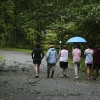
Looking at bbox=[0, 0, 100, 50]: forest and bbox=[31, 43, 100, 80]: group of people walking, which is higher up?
bbox=[0, 0, 100, 50]: forest

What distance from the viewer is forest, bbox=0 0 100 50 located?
20.9 meters

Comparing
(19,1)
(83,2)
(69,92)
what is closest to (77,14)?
(83,2)

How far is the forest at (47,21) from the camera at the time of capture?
2094 centimetres

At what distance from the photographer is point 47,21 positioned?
51406 millimetres

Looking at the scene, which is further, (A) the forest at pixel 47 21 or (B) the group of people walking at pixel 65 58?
(A) the forest at pixel 47 21

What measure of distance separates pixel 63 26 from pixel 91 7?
44.2ft

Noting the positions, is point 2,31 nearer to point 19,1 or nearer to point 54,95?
point 19,1

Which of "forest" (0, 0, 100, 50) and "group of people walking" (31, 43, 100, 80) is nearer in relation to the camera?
"group of people walking" (31, 43, 100, 80)

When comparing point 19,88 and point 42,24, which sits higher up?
point 42,24

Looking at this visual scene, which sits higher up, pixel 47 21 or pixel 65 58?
pixel 47 21

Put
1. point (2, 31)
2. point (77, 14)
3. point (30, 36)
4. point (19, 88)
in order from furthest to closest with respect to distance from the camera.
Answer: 1. point (30, 36)
2. point (77, 14)
3. point (2, 31)
4. point (19, 88)

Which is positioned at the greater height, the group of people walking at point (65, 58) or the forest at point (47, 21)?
the forest at point (47, 21)

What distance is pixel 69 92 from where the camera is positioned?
35.7ft

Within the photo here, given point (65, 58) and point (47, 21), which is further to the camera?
point (47, 21)
